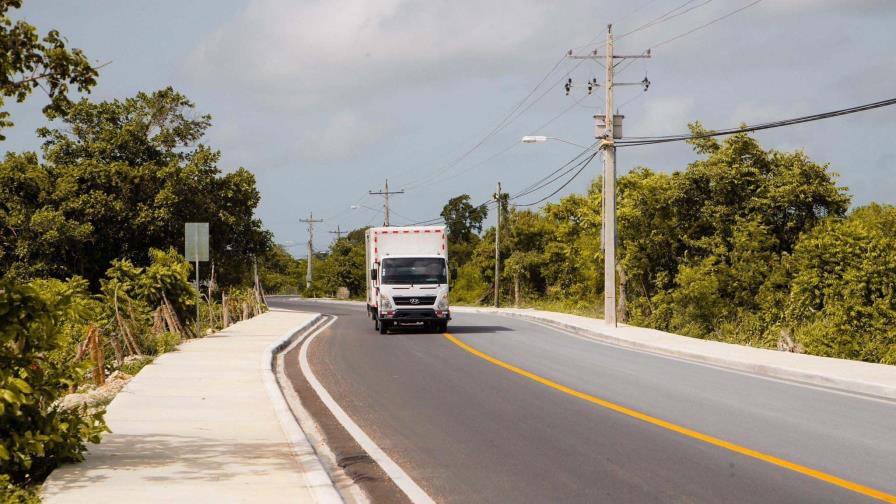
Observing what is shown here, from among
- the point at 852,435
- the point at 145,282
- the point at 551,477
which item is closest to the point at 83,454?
the point at 551,477

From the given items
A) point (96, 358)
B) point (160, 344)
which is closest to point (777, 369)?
point (96, 358)

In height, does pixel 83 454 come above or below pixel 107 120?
below

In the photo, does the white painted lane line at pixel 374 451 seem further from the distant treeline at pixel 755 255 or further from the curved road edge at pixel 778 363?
the distant treeline at pixel 755 255

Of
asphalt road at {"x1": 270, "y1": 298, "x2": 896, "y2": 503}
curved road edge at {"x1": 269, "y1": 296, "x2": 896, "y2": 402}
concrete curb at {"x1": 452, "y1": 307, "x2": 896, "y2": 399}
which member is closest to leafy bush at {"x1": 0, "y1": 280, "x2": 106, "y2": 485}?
asphalt road at {"x1": 270, "y1": 298, "x2": 896, "y2": 503}

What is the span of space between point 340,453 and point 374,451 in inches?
13.2

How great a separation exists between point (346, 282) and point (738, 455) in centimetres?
8020

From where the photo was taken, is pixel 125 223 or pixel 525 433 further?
pixel 125 223

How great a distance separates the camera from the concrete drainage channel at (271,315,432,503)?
7.83 meters

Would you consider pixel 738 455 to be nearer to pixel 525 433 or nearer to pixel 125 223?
pixel 525 433

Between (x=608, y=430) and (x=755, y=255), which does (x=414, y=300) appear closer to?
(x=755, y=255)

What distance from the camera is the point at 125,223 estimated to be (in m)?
39.3

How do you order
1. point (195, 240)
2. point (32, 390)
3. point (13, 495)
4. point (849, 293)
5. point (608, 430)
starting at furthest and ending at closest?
1. point (195, 240)
2. point (849, 293)
3. point (608, 430)
4. point (32, 390)
5. point (13, 495)

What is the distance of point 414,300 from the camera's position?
→ 28469 millimetres

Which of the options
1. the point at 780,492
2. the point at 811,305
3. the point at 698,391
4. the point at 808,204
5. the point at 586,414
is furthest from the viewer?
the point at 808,204
